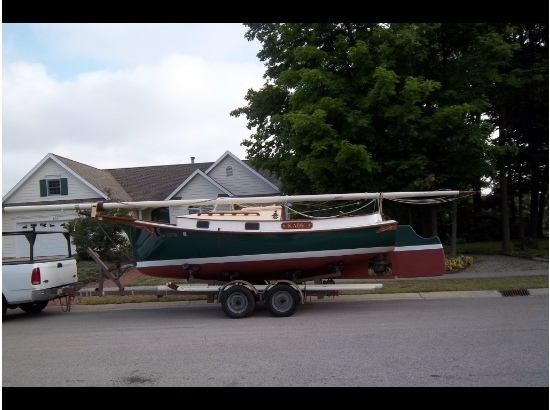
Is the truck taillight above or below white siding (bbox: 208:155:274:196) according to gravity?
below

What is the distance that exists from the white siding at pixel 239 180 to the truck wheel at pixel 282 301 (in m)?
16.4

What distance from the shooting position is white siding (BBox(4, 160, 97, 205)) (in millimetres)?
25469

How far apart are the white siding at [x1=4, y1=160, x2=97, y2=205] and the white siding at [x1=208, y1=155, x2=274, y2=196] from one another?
659 cm

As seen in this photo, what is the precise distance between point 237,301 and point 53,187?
63.5 feet

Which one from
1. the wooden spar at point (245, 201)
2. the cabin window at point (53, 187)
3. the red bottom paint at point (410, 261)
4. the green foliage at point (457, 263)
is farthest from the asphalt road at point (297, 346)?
the cabin window at point (53, 187)

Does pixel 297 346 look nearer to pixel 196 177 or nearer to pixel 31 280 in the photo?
pixel 31 280

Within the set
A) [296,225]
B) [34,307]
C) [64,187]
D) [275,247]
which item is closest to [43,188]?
[64,187]

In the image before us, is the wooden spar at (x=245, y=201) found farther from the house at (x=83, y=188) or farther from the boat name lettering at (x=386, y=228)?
the house at (x=83, y=188)

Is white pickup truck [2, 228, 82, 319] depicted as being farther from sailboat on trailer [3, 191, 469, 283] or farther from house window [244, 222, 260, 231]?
house window [244, 222, 260, 231]

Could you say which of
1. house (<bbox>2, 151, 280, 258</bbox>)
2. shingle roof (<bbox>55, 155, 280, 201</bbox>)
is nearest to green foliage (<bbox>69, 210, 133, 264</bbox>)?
house (<bbox>2, 151, 280, 258</bbox>)

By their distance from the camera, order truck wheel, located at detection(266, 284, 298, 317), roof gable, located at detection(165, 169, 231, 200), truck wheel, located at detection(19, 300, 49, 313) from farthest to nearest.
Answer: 1. roof gable, located at detection(165, 169, 231, 200)
2. truck wheel, located at detection(19, 300, 49, 313)
3. truck wheel, located at detection(266, 284, 298, 317)

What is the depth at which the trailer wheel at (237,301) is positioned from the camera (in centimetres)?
968

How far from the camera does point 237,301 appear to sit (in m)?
9.74
